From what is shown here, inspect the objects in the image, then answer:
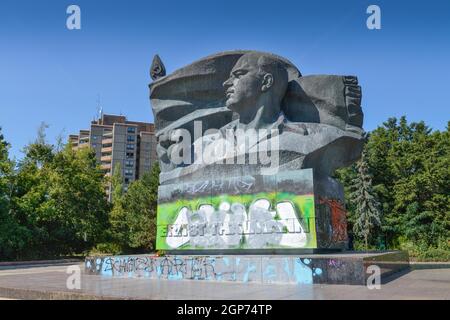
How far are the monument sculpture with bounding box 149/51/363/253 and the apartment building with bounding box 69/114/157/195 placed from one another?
83.2m

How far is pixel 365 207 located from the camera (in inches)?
1559

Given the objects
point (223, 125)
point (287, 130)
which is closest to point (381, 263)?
point (287, 130)

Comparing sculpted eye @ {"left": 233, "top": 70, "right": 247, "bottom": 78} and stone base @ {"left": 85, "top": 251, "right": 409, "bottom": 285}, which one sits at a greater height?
sculpted eye @ {"left": 233, "top": 70, "right": 247, "bottom": 78}

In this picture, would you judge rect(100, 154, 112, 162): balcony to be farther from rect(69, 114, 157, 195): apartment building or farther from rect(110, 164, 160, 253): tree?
rect(110, 164, 160, 253): tree

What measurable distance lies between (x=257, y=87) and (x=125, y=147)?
288 feet

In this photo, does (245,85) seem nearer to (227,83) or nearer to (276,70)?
(227,83)

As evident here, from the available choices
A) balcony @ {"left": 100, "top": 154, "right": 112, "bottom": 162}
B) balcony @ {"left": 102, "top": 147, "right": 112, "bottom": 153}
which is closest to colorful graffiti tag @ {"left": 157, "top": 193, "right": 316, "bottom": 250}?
balcony @ {"left": 102, "top": 147, "right": 112, "bottom": 153}

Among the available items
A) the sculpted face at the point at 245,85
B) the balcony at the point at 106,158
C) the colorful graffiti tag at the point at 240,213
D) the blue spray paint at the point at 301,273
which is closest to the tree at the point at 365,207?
the sculpted face at the point at 245,85


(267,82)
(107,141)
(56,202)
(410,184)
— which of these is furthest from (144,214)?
(107,141)

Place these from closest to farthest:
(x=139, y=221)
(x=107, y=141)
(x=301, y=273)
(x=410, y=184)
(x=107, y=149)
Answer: (x=301, y=273), (x=410, y=184), (x=139, y=221), (x=107, y=149), (x=107, y=141)

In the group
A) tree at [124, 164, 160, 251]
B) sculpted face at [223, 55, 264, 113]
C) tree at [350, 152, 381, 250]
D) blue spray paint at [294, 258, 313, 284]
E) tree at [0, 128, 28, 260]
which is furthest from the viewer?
tree at [124, 164, 160, 251]

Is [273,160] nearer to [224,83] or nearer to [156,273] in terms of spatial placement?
[224,83]

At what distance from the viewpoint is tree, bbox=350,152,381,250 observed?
39.2 metres
